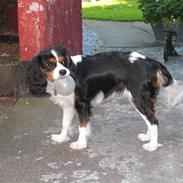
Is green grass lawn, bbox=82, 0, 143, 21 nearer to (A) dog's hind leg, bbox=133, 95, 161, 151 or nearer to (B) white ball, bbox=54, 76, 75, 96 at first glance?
(A) dog's hind leg, bbox=133, 95, 161, 151

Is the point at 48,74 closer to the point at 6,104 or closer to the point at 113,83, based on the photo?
the point at 113,83

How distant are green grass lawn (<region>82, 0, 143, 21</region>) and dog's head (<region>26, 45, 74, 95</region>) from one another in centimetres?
1059

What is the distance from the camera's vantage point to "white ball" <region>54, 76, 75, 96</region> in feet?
16.3

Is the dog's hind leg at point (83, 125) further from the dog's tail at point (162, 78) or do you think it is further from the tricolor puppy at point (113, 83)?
the dog's tail at point (162, 78)

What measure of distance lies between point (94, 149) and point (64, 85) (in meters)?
0.77

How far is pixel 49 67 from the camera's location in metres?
4.95

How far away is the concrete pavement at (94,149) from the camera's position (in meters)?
4.68

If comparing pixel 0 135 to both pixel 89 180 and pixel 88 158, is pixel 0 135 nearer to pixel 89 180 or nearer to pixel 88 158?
pixel 88 158

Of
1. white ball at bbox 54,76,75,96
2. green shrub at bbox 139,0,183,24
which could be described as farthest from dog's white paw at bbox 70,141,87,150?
green shrub at bbox 139,0,183,24

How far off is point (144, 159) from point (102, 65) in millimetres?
1022

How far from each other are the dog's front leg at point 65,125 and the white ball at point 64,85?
388mm

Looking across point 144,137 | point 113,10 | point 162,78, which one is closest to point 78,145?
point 144,137

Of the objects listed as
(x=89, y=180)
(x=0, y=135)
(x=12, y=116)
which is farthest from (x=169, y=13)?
(x=89, y=180)

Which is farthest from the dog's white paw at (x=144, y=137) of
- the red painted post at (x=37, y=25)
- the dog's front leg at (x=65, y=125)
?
the red painted post at (x=37, y=25)
